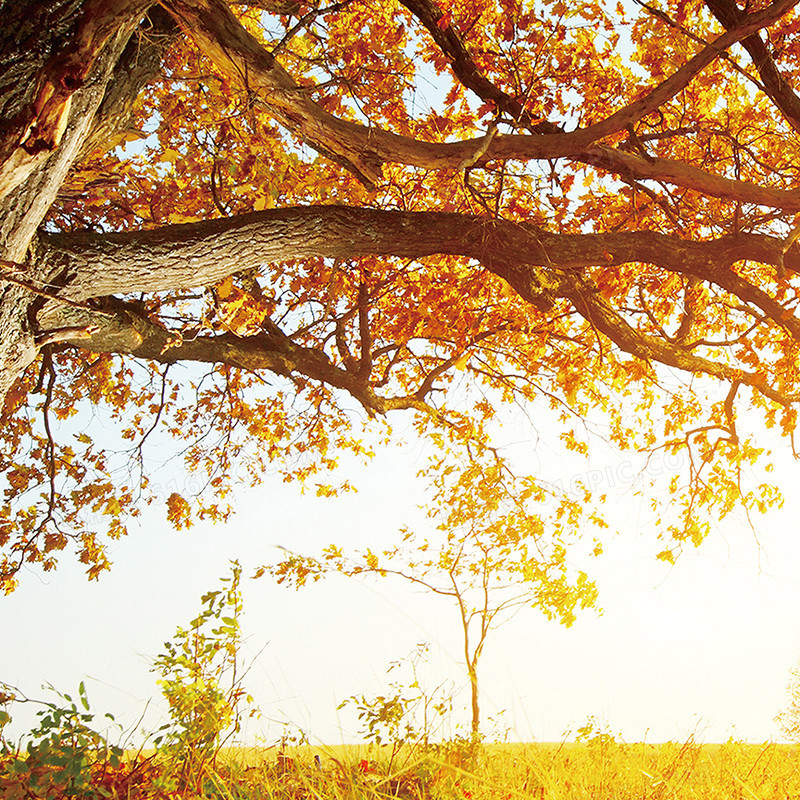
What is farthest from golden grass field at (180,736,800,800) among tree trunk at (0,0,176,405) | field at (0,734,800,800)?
tree trunk at (0,0,176,405)

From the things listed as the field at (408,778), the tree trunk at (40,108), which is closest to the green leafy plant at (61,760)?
the field at (408,778)

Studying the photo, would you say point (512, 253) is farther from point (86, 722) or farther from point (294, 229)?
point (86, 722)

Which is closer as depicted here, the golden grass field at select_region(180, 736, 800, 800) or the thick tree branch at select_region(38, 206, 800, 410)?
the golden grass field at select_region(180, 736, 800, 800)

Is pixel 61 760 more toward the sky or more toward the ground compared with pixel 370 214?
more toward the ground

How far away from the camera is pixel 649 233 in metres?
5.46

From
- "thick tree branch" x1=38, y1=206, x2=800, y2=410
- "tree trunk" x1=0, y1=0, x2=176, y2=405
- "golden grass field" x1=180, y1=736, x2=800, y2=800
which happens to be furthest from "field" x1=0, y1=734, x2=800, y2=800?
"thick tree branch" x1=38, y1=206, x2=800, y2=410

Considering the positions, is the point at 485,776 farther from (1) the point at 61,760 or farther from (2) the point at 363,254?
(2) the point at 363,254

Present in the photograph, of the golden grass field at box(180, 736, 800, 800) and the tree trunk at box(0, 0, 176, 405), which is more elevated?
the tree trunk at box(0, 0, 176, 405)

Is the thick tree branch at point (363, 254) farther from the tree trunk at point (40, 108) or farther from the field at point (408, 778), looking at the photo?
the field at point (408, 778)

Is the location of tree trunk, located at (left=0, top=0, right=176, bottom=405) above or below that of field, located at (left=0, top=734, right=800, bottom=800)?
above

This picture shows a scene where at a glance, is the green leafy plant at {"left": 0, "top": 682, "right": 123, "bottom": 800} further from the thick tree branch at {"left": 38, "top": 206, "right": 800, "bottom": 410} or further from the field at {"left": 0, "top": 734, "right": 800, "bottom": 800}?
the thick tree branch at {"left": 38, "top": 206, "right": 800, "bottom": 410}

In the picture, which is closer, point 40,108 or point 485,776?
point 40,108

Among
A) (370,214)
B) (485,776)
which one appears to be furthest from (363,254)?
(485,776)

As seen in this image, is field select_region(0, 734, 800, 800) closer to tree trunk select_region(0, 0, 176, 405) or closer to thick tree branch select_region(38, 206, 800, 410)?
tree trunk select_region(0, 0, 176, 405)
